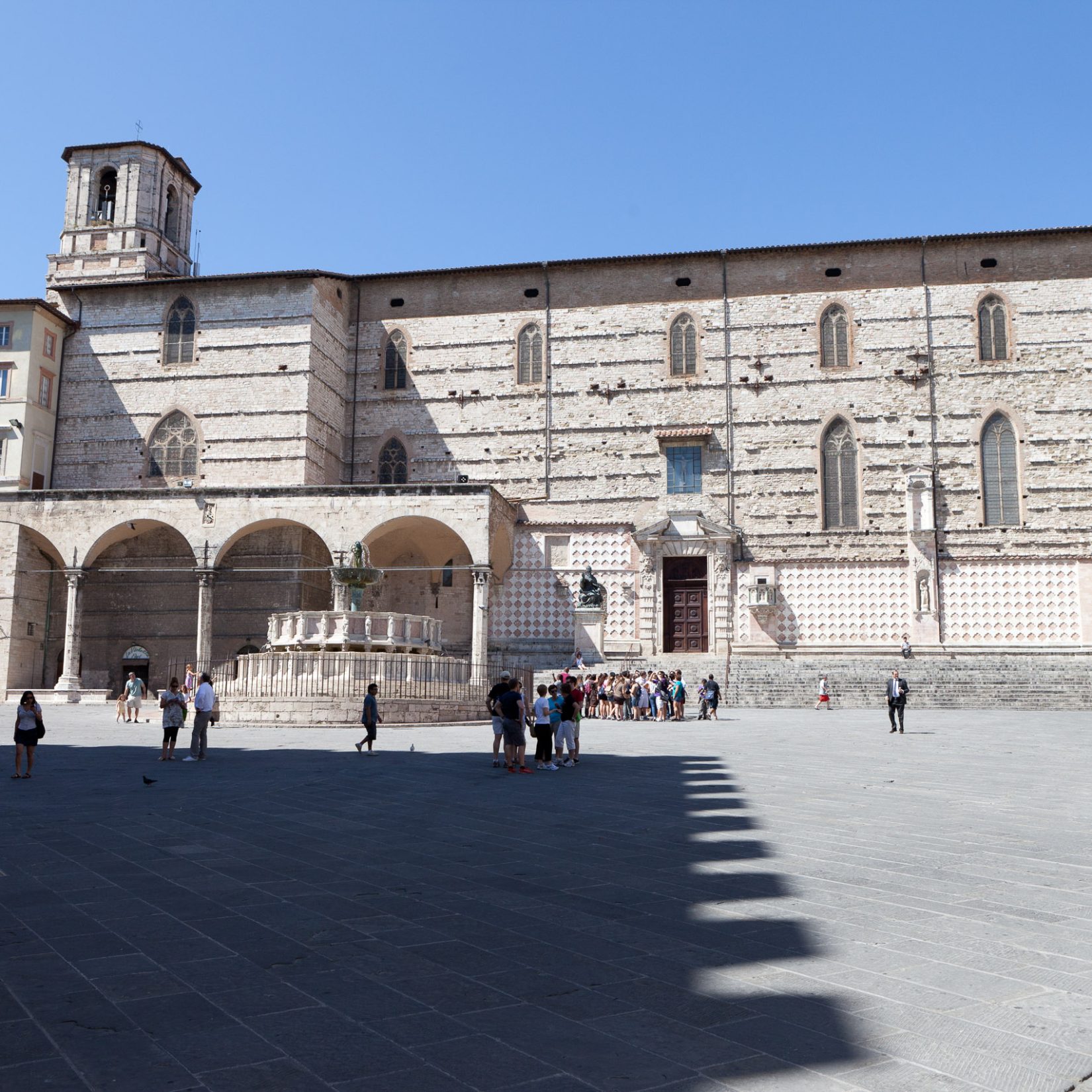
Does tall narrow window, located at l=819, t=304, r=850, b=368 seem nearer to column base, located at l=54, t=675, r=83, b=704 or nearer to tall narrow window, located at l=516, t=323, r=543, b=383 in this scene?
tall narrow window, located at l=516, t=323, r=543, b=383

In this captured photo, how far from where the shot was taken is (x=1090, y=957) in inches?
206

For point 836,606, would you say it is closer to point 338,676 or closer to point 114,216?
point 338,676

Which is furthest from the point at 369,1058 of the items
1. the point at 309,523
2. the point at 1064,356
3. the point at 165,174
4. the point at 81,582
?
the point at 165,174

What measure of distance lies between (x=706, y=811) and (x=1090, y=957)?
516 centimetres

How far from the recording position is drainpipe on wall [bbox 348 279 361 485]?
37125mm

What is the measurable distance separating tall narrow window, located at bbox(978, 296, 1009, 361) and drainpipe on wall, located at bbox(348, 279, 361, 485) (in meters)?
20.2

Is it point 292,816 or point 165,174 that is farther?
point 165,174

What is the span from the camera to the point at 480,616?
3047 centimetres

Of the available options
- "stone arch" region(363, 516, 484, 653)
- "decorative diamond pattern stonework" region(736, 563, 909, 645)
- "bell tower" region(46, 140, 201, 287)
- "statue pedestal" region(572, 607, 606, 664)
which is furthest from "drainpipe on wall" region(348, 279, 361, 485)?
"decorative diamond pattern stonework" region(736, 563, 909, 645)

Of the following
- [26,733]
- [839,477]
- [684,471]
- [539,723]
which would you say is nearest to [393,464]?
[684,471]

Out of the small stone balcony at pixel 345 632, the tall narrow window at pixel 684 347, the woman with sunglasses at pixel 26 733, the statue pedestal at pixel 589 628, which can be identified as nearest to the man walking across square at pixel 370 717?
the woman with sunglasses at pixel 26 733

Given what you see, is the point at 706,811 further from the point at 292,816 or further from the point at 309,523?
the point at 309,523

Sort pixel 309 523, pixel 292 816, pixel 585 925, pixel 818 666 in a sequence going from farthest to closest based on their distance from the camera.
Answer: pixel 309 523 → pixel 818 666 → pixel 292 816 → pixel 585 925

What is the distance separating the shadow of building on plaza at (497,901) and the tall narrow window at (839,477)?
22415 mm
